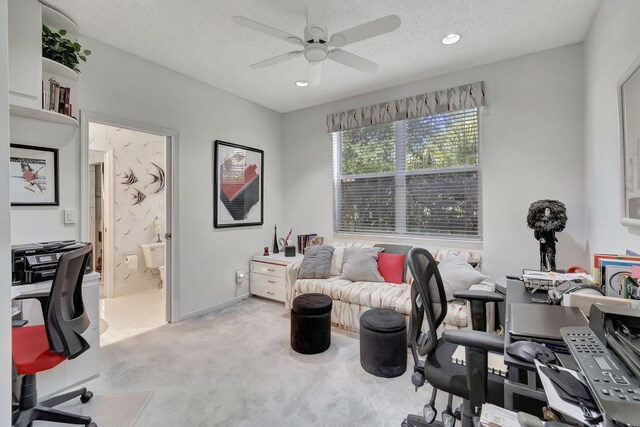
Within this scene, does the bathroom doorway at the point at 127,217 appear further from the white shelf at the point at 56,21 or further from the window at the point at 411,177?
the window at the point at 411,177

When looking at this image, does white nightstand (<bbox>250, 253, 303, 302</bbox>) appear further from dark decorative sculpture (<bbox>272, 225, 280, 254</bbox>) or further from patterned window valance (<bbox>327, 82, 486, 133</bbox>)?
patterned window valance (<bbox>327, 82, 486, 133</bbox>)

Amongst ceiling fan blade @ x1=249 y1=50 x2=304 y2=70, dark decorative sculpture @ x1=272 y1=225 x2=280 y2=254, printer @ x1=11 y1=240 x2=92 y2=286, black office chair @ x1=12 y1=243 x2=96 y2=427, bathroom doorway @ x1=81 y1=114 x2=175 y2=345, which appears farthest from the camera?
dark decorative sculpture @ x1=272 y1=225 x2=280 y2=254

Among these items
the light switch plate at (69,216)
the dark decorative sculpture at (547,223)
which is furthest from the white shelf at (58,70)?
the dark decorative sculpture at (547,223)

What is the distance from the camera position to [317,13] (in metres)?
1.85

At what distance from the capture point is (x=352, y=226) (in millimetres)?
4016

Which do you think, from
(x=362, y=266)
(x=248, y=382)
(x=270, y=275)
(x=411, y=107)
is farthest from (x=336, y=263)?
(x=411, y=107)

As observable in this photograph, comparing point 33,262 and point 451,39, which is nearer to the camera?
point 33,262

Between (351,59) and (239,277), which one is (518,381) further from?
(239,277)

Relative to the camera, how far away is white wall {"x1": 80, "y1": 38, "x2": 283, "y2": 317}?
2.69 meters

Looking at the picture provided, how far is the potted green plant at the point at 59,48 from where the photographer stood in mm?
2111

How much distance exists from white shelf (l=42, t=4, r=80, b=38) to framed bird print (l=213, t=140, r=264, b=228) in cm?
157

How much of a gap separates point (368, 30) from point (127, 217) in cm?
409

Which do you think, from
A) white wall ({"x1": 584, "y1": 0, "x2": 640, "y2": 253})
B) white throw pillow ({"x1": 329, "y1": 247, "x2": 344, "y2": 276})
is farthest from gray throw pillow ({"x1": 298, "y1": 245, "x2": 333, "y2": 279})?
white wall ({"x1": 584, "y1": 0, "x2": 640, "y2": 253})

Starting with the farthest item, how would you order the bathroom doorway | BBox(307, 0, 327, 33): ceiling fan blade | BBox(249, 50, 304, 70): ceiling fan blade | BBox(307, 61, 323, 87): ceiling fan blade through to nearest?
the bathroom doorway → BBox(307, 61, 323, 87): ceiling fan blade → BBox(249, 50, 304, 70): ceiling fan blade → BBox(307, 0, 327, 33): ceiling fan blade
